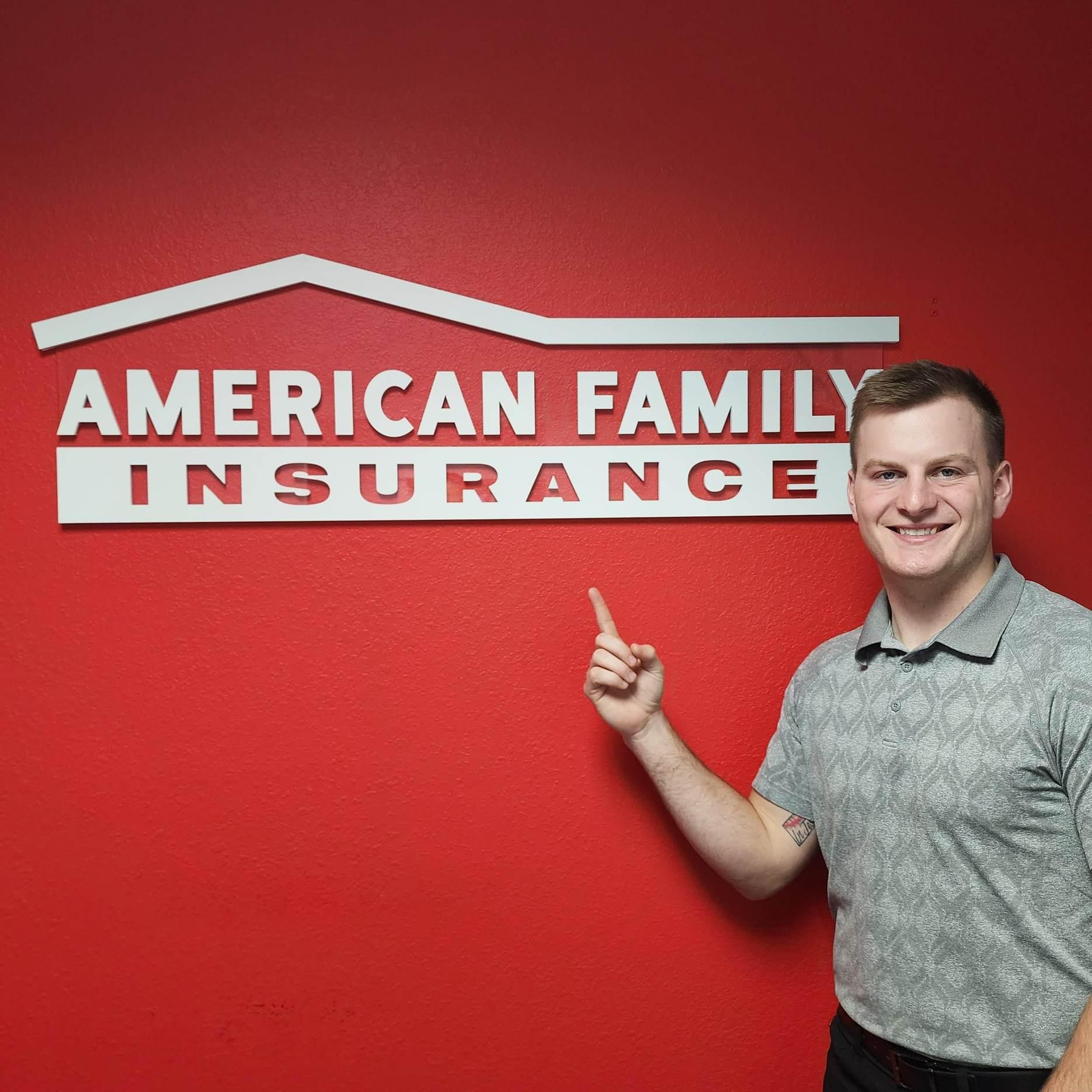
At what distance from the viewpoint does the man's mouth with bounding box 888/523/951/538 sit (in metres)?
1.27

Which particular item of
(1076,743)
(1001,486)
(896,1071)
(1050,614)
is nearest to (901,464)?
(1001,486)

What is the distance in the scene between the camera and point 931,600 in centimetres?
130

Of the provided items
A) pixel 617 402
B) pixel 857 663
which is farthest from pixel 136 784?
pixel 857 663

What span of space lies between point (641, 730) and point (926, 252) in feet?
3.38

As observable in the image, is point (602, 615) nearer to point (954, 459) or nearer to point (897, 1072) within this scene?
point (954, 459)

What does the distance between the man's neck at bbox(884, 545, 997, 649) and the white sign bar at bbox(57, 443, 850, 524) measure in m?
0.32

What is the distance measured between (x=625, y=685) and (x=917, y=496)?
1.75 feet

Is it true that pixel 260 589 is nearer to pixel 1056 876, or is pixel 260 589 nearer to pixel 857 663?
pixel 857 663

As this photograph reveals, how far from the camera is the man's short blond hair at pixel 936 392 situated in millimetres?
1275

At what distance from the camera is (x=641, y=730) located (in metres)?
1.47

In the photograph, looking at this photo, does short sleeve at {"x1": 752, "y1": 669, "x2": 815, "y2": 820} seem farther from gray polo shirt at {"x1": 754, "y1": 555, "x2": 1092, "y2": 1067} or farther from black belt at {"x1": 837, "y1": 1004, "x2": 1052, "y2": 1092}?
black belt at {"x1": 837, "y1": 1004, "x2": 1052, "y2": 1092}

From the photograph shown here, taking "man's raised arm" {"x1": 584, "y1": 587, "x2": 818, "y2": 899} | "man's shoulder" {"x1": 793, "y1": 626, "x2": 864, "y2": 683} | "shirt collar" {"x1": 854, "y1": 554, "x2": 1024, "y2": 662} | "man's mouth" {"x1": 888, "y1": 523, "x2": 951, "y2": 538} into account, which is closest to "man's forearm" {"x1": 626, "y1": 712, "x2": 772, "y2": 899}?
"man's raised arm" {"x1": 584, "y1": 587, "x2": 818, "y2": 899}

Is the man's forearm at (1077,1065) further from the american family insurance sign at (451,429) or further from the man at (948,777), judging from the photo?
the american family insurance sign at (451,429)

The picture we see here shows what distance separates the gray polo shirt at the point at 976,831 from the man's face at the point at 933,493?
0.09 meters
